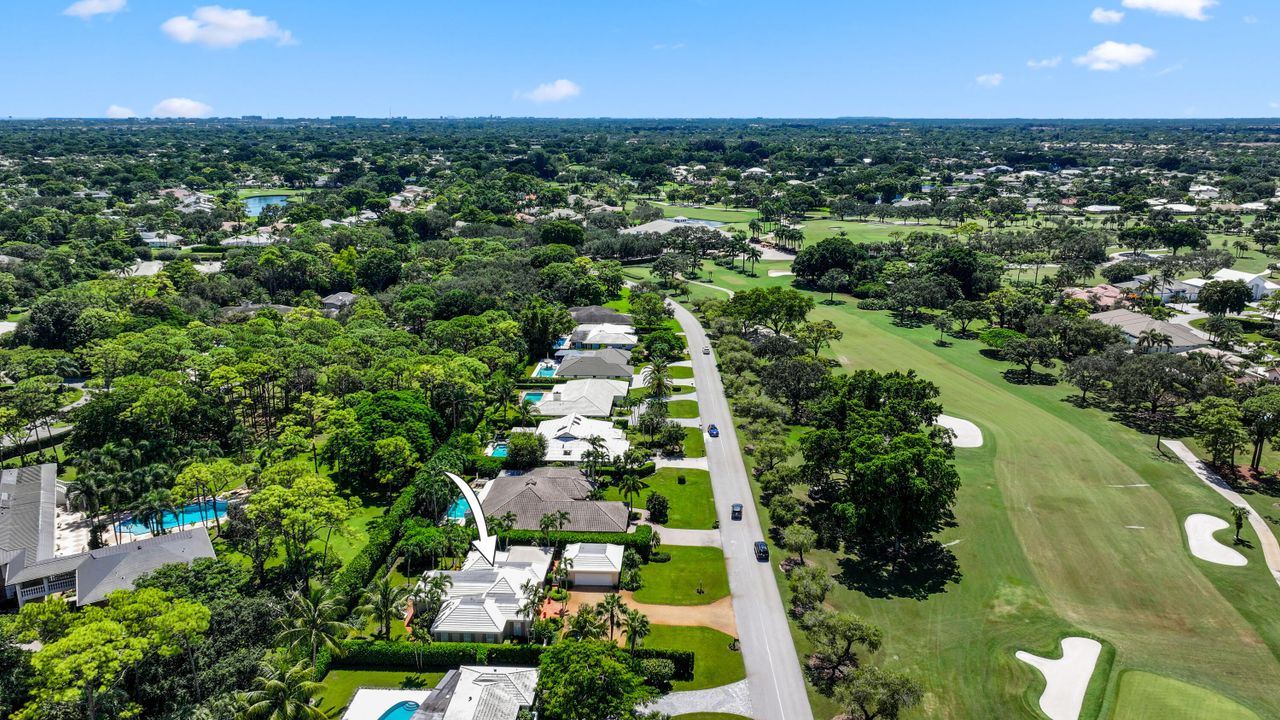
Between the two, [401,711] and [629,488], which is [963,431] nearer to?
[629,488]

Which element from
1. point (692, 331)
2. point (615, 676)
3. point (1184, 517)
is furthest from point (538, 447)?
point (1184, 517)

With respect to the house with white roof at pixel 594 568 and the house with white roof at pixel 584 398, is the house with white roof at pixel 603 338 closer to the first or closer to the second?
the house with white roof at pixel 584 398

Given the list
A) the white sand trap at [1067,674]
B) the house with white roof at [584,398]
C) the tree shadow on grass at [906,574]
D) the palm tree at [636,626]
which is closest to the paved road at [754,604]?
the tree shadow on grass at [906,574]

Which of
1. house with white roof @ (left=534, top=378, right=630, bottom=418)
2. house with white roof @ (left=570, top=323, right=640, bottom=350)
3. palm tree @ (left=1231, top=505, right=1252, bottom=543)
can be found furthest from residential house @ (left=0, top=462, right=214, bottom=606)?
palm tree @ (left=1231, top=505, right=1252, bottom=543)

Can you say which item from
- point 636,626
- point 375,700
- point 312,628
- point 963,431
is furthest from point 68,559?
point 963,431

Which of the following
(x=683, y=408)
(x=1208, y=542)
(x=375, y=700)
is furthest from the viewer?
(x=683, y=408)

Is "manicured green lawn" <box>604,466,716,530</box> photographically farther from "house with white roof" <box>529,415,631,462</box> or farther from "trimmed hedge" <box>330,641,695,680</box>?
"trimmed hedge" <box>330,641,695,680</box>
